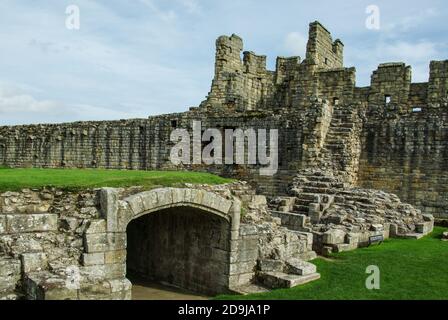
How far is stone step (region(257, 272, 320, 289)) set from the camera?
421 inches

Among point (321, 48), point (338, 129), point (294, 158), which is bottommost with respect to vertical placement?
point (294, 158)

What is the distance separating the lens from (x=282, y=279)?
10.8 meters

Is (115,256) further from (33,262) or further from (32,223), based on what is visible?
(32,223)

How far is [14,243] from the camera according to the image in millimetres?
8547

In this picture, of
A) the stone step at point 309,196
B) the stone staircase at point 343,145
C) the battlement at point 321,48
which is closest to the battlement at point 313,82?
the battlement at point 321,48

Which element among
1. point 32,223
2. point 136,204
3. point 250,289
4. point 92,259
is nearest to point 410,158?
point 250,289

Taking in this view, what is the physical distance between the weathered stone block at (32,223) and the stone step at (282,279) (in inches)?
205

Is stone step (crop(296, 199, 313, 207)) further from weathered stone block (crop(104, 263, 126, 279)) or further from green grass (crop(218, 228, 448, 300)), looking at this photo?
weathered stone block (crop(104, 263, 126, 279))

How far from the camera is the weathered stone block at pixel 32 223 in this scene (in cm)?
862

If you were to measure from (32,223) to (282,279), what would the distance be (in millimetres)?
5645
